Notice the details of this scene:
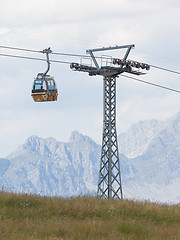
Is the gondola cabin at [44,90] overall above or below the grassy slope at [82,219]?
above

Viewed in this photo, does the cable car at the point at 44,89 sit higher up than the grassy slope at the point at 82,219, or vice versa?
the cable car at the point at 44,89

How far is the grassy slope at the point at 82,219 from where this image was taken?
45.3 ft

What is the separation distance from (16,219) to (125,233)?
3320mm

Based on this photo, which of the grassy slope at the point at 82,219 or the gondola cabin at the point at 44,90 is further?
the gondola cabin at the point at 44,90

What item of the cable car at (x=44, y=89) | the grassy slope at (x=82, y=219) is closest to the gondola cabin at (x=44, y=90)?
the cable car at (x=44, y=89)

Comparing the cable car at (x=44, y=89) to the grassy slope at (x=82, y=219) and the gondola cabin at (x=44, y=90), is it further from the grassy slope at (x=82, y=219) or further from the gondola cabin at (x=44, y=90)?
the grassy slope at (x=82, y=219)

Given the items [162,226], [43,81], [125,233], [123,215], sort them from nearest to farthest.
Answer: [125,233], [162,226], [123,215], [43,81]

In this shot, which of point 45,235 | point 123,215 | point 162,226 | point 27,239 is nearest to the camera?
point 27,239

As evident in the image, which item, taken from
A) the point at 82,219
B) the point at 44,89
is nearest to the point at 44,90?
the point at 44,89

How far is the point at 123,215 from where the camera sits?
17.0 m

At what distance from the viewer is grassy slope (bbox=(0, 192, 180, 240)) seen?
1380 centimetres

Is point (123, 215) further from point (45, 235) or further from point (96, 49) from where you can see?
point (96, 49)

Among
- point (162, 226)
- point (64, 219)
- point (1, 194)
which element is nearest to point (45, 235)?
point (64, 219)

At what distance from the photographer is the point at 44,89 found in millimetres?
28578
